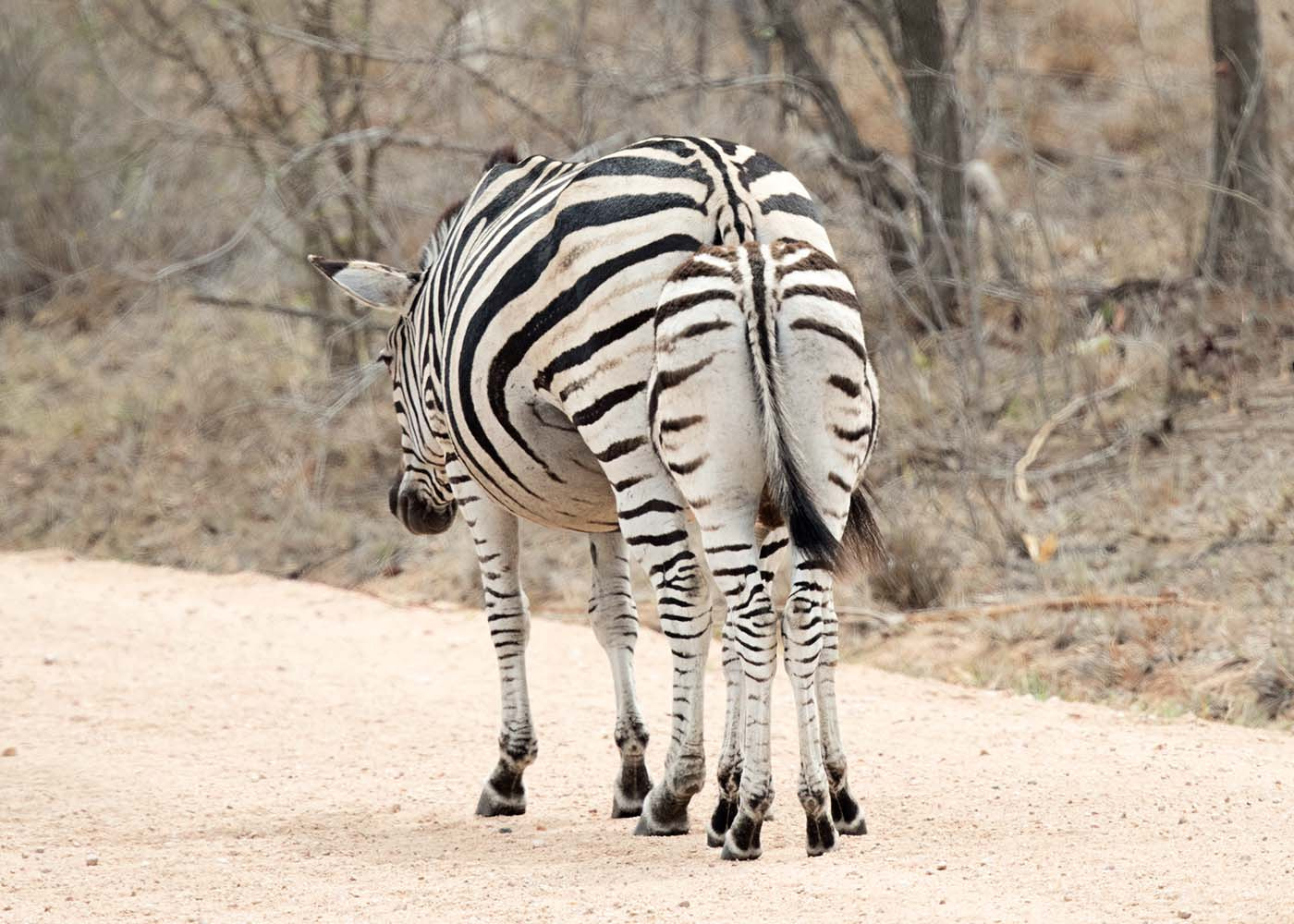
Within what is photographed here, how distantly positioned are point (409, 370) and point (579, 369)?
5.12 ft

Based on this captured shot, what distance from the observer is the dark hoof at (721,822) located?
4.88 meters

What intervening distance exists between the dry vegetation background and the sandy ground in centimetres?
131

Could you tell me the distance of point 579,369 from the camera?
4.72m

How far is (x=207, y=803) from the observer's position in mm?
6094

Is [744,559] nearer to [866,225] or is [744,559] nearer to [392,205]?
[866,225]

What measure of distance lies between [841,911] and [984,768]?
2131 millimetres

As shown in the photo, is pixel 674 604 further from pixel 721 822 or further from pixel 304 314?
pixel 304 314

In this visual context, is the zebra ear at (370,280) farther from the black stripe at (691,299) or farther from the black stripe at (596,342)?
the black stripe at (691,299)

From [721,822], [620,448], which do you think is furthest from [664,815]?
[620,448]

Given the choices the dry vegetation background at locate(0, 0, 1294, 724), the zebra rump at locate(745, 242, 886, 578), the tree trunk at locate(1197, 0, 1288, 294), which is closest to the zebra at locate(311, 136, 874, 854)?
the zebra rump at locate(745, 242, 886, 578)

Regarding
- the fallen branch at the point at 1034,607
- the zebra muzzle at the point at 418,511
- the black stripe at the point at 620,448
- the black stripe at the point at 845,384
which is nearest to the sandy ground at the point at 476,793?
the fallen branch at the point at 1034,607

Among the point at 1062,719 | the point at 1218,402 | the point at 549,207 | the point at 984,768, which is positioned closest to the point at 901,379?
the point at 1218,402

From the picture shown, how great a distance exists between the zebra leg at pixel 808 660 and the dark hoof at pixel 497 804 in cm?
161

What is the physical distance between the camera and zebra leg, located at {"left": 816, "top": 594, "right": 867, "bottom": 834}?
4.84 meters
